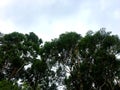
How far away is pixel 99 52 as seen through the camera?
43.1 meters

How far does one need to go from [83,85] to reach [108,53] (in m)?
6.25

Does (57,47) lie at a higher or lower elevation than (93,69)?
higher

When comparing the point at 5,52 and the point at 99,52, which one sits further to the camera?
the point at 5,52

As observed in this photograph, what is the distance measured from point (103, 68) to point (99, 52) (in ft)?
7.21

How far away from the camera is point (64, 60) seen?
46.7 metres

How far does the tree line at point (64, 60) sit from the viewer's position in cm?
4350

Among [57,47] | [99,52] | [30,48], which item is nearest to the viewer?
[99,52]

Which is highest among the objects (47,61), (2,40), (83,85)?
(2,40)

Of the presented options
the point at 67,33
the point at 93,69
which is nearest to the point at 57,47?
Answer: the point at 67,33

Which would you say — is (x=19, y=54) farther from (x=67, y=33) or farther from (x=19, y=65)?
(x=67, y=33)

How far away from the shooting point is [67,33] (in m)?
45.5

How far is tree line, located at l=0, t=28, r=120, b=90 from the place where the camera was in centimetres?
4350

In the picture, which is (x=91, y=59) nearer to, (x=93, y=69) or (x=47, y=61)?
(x=93, y=69)

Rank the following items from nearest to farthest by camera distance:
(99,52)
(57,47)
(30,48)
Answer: (99,52)
(57,47)
(30,48)
